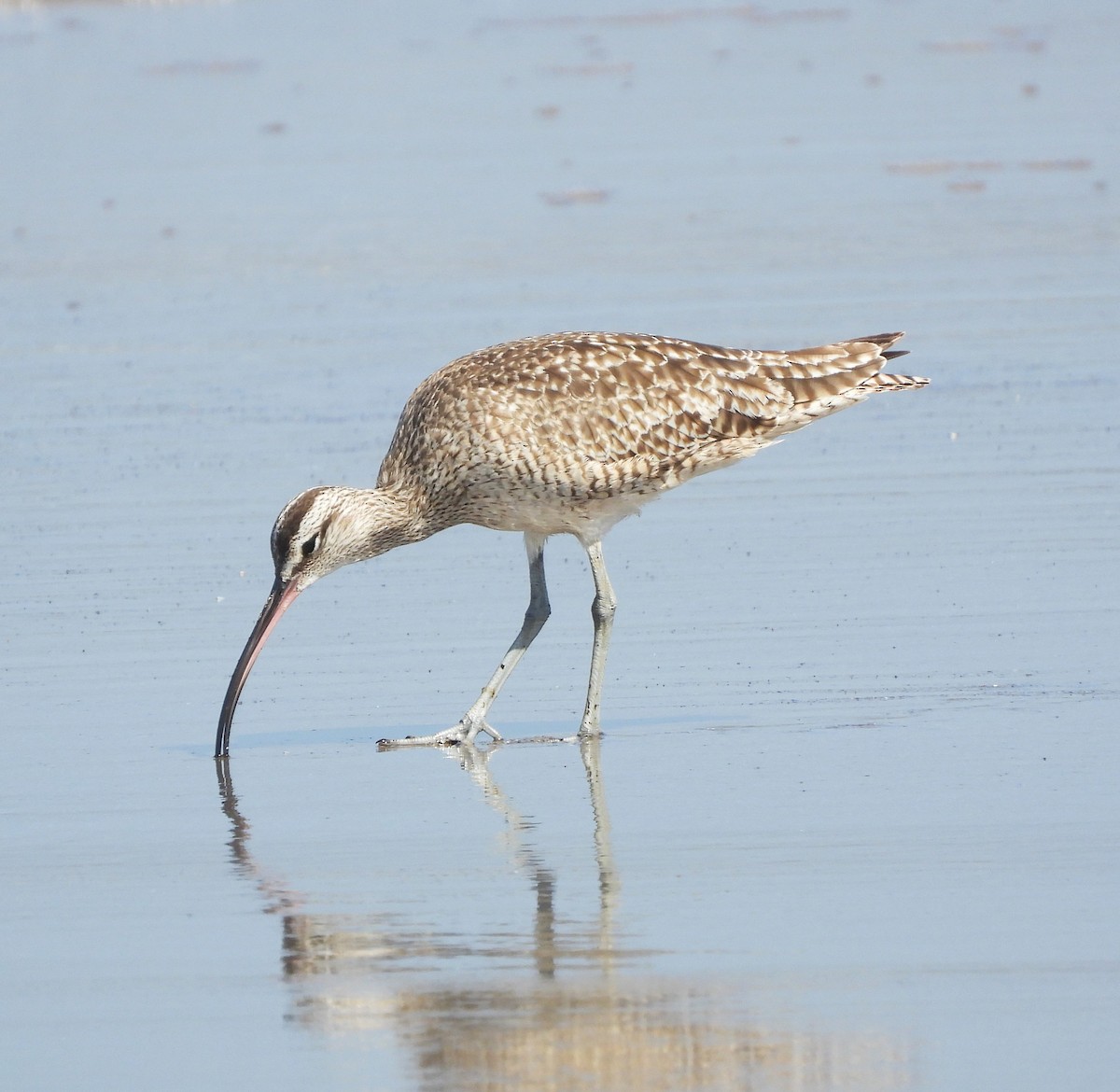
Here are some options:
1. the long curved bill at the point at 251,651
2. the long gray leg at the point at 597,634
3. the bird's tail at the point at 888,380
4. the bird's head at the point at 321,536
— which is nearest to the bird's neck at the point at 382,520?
the bird's head at the point at 321,536

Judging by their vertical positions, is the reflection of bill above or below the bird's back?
below

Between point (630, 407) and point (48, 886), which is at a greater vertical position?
point (630, 407)

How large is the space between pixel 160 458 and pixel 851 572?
3862mm

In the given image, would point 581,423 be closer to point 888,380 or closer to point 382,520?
point 382,520

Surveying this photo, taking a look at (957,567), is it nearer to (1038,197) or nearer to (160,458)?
(160,458)

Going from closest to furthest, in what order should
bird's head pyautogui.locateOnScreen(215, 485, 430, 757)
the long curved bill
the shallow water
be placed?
the shallow water < the long curved bill < bird's head pyautogui.locateOnScreen(215, 485, 430, 757)

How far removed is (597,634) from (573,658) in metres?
0.59

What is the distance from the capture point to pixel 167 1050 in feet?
17.4

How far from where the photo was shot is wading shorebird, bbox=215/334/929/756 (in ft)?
27.6

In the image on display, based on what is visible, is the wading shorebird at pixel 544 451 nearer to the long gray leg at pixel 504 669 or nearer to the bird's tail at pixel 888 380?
the long gray leg at pixel 504 669

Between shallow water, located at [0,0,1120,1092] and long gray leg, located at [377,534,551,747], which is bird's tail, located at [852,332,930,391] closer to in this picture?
shallow water, located at [0,0,1120,1092]

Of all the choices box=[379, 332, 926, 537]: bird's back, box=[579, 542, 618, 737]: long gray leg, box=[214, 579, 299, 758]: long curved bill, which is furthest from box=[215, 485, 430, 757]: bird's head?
box=[579, 542, 618, 737]: long gray leg

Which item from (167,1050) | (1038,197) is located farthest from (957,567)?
(1038,197)

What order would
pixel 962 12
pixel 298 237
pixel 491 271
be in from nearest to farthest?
1. pixel 491 271
2. pixel 298 237
3. pixel 962 12
